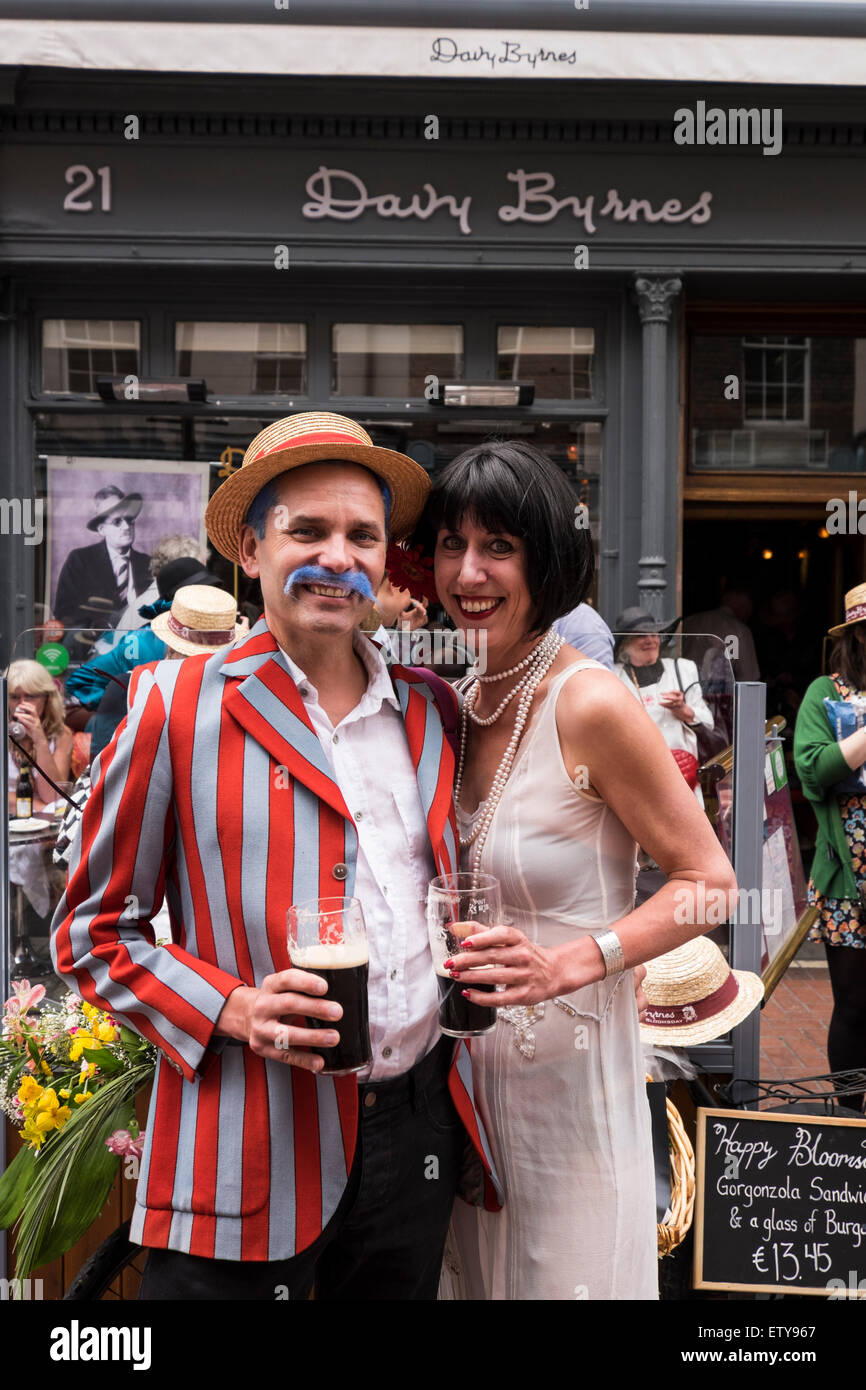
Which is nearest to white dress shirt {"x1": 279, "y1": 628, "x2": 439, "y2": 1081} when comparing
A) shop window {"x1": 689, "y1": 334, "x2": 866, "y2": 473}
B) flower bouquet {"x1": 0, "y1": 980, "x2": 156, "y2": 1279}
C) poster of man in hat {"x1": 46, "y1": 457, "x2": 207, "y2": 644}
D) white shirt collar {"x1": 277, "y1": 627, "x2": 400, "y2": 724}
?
white shirt collar {"x1": 277, "y1": 627, "x2": 400, "y2": 724}

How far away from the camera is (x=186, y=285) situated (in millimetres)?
6488

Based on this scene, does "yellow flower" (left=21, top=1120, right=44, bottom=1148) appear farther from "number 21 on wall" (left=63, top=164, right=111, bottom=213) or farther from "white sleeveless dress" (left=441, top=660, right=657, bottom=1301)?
"number 21 on wall" (left=63, top=164, right=111, bottom=213)

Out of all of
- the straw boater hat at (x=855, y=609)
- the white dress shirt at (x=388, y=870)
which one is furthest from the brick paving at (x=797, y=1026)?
the white dress shirt at (x=388, y=870)

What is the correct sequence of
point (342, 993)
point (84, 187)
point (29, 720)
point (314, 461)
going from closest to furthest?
point (342, 993) → point (314, 461) → point (29, 720) → point (84, 187)

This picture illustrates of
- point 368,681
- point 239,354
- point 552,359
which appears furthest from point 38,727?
point 552,359

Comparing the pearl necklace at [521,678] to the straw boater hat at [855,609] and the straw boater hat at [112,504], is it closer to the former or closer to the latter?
the straw boater hat at [855,609]

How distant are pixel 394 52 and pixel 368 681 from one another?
17.3 ft

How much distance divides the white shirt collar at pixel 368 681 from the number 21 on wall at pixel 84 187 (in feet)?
17.6

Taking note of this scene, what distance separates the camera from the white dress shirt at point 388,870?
1744 mm

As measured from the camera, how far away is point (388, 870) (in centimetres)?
176

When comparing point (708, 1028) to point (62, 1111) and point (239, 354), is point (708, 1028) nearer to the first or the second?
point (62, 1111)

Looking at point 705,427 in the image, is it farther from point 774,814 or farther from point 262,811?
point 262,811
